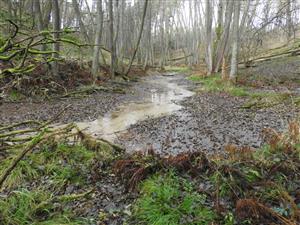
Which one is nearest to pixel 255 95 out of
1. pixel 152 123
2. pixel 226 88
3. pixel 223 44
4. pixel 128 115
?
pixel 226 88

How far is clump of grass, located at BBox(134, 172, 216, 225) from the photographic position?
2803 mm

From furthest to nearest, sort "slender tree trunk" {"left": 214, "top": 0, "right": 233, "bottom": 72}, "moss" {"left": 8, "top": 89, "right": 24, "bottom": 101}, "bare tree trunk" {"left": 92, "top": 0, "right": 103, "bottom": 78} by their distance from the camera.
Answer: "slender tree trunk" {"left": 214, "top": 0, "right": 233, "bottom": 72}
"bare tree trunk" {"left": 92, "top": 0, "right": 103, "bottom": 78}
"moss" {"left": 8, "top": 89, "right": 24, "bottom": 101}

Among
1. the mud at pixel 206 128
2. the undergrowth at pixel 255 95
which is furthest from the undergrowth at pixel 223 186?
the undergrowth at pixel 255 95

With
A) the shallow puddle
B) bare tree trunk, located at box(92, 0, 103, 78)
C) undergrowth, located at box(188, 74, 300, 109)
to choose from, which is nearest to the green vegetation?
the shallow puddle

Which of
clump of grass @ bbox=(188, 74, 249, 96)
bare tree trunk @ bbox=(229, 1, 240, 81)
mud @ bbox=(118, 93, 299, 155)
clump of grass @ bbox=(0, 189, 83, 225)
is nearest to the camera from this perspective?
clump of grass @ bbox=(0, 189, 83, 225)

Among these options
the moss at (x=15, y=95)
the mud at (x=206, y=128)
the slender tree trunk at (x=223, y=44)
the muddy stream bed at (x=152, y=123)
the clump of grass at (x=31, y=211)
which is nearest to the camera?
the clump of grass at (x=31, y=211)

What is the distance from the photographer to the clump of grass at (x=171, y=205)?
280 centimetres

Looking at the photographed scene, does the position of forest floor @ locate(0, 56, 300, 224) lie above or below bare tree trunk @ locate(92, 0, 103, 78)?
below

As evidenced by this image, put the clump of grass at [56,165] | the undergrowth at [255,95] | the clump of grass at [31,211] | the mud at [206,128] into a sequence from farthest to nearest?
1. the undergrowth at [255,95]
2. the mud at [206,128]
3. the clump of grass at [56,165]
4. the clump of grass at [31,211]

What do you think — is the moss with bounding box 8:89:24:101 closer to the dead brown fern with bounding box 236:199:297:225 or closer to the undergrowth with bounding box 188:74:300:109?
the undergrowth with bounding box 188:74:300:109

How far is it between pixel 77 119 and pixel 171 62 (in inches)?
1457

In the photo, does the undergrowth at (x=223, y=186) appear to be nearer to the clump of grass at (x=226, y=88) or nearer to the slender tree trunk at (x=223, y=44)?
the clump of grass at (x=226, y=88)

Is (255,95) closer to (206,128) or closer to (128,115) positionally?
(206,128)

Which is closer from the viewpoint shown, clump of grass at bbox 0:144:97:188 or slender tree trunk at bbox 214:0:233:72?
clump of grass at bbox 0:144:97:188
